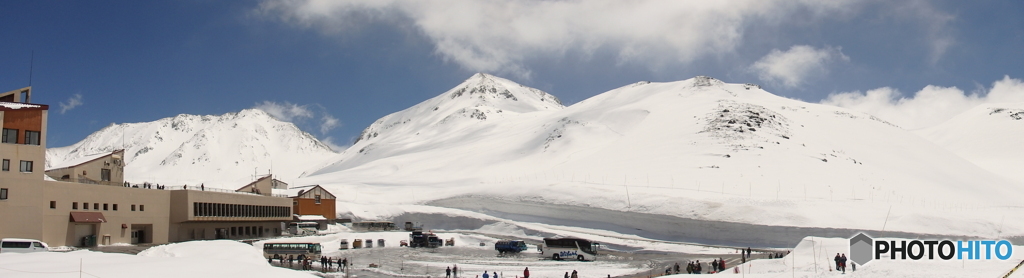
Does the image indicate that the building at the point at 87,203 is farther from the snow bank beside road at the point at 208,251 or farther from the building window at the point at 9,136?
the snow bank beside road at the point at 208,251

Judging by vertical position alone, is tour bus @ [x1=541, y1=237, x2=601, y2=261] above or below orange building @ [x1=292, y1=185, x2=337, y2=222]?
below

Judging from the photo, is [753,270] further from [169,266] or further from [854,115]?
[854,115]

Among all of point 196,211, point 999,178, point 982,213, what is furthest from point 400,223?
point 999,178

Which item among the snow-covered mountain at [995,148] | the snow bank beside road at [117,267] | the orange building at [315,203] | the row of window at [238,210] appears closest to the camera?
the snow bank beside road at [117,267]

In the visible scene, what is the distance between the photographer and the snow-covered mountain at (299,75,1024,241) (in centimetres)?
8269

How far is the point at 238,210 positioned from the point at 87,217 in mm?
17199

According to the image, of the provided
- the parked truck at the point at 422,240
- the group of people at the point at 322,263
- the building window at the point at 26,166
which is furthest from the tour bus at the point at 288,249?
the parked truck at the point at 422,240

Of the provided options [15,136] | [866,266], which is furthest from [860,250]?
[15,136]

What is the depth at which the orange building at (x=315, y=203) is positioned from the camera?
289 ft

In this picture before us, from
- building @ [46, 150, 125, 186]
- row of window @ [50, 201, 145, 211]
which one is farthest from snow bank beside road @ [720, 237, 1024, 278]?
building @ [46, 150, 125, 186]

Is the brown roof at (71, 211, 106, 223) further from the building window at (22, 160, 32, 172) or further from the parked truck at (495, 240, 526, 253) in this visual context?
the parked truck at (495, 240, 526, 253)

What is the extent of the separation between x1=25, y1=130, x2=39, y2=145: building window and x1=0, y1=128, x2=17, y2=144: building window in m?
0.75

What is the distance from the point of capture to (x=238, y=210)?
66750mm

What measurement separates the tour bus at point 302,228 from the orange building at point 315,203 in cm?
486
